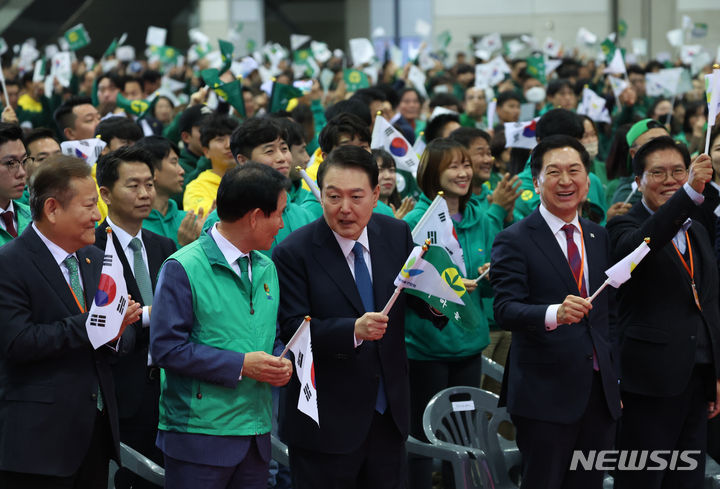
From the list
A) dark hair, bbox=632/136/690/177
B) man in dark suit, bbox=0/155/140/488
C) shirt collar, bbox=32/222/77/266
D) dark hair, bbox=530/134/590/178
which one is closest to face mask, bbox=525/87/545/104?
dark hair, bbox=632/136/690/177

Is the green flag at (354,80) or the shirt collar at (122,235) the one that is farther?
the green flag at (354,80)

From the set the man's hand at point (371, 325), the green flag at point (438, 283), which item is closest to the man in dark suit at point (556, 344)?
the green flag at point (438, 283)

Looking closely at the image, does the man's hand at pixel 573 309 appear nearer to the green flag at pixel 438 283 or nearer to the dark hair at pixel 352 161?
the green flag at pixel 438 283

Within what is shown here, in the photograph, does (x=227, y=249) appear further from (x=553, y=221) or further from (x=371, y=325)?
(x=553, y=221)

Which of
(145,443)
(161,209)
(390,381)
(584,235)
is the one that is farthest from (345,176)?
(161,209)

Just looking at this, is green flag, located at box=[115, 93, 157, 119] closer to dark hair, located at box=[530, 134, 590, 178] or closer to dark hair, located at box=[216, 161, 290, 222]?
dark hair, located at box=[530, 134, 590, 178]

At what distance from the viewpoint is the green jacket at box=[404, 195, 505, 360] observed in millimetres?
4930

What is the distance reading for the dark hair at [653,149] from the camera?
4.59m

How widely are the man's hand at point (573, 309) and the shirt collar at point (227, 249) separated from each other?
3.99 feet

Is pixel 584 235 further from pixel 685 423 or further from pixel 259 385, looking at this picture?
pixel 259 385

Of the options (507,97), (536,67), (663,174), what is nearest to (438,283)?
(663,174)

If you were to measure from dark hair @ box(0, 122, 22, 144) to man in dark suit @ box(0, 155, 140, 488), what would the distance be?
102 cm

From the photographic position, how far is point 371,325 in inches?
135

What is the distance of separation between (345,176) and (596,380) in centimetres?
134
